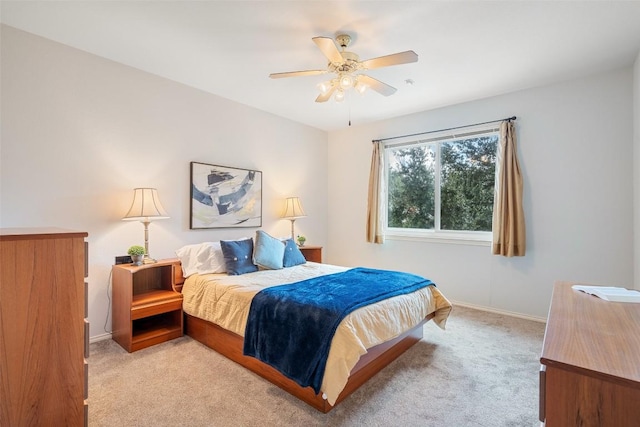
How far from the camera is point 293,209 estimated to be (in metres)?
4.49

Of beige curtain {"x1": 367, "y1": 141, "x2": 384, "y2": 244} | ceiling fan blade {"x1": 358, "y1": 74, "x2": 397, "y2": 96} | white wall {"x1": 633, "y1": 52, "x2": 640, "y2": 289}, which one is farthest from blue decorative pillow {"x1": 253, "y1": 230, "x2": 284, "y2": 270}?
white wall {"x1": 633, "y1": 52, "x2": 640, "y2": 289}

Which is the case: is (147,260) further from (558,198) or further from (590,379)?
(558,198)

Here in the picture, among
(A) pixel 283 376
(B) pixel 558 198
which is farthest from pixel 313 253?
(B) pixel 558 198

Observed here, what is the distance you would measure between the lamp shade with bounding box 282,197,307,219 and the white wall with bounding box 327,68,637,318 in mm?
1858

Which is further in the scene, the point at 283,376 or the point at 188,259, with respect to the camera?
the point at 188,259

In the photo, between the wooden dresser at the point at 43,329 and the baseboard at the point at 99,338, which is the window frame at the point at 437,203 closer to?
the baseboard at the point at 99,338

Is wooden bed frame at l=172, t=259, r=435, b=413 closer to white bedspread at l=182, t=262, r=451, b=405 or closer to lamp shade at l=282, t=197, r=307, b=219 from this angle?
white bedspread at l=182, t=262, r=451, b=405

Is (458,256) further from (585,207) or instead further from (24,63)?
(24,63)

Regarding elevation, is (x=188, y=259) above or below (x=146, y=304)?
above

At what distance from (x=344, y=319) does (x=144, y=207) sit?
2214 millimetres

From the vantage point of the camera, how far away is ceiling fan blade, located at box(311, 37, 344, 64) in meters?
2.00

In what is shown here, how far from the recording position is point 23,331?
1.16 meters

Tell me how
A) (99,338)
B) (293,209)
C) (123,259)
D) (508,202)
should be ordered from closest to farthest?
(99,338) → (123,259) → (508,202) → (293,209)

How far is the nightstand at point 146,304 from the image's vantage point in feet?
8.75
